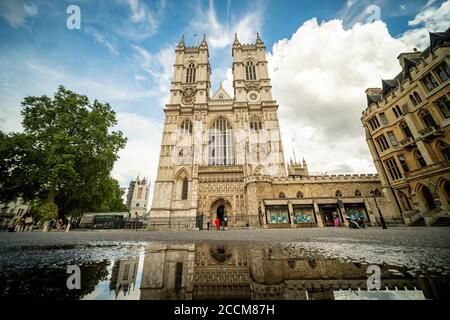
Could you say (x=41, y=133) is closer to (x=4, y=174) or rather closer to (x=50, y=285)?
(x=4, y=174)

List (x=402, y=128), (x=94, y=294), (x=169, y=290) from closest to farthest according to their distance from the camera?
(x=94, y=294), (x=169, y=290), (x=402, y=128)

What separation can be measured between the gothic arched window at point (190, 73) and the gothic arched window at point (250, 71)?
31.0 feet

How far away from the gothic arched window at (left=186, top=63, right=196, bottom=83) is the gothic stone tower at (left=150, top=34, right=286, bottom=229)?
0.58 ft

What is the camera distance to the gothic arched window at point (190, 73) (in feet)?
104

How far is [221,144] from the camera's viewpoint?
26656 millimetres

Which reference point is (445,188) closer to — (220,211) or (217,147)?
(220,211)

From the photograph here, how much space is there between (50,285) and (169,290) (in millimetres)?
741

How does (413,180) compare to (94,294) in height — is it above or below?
above

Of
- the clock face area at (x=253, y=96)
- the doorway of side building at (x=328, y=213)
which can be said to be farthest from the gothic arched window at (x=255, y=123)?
the doorway of side building at (x=328, y=213)

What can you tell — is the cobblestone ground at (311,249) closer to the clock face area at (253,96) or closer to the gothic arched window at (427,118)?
the gothic arched window at (427,118)

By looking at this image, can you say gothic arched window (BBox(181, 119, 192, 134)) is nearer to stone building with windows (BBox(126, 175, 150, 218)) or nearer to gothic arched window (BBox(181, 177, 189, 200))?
gothic arched window (BBox(181, 177, 189, 200))
